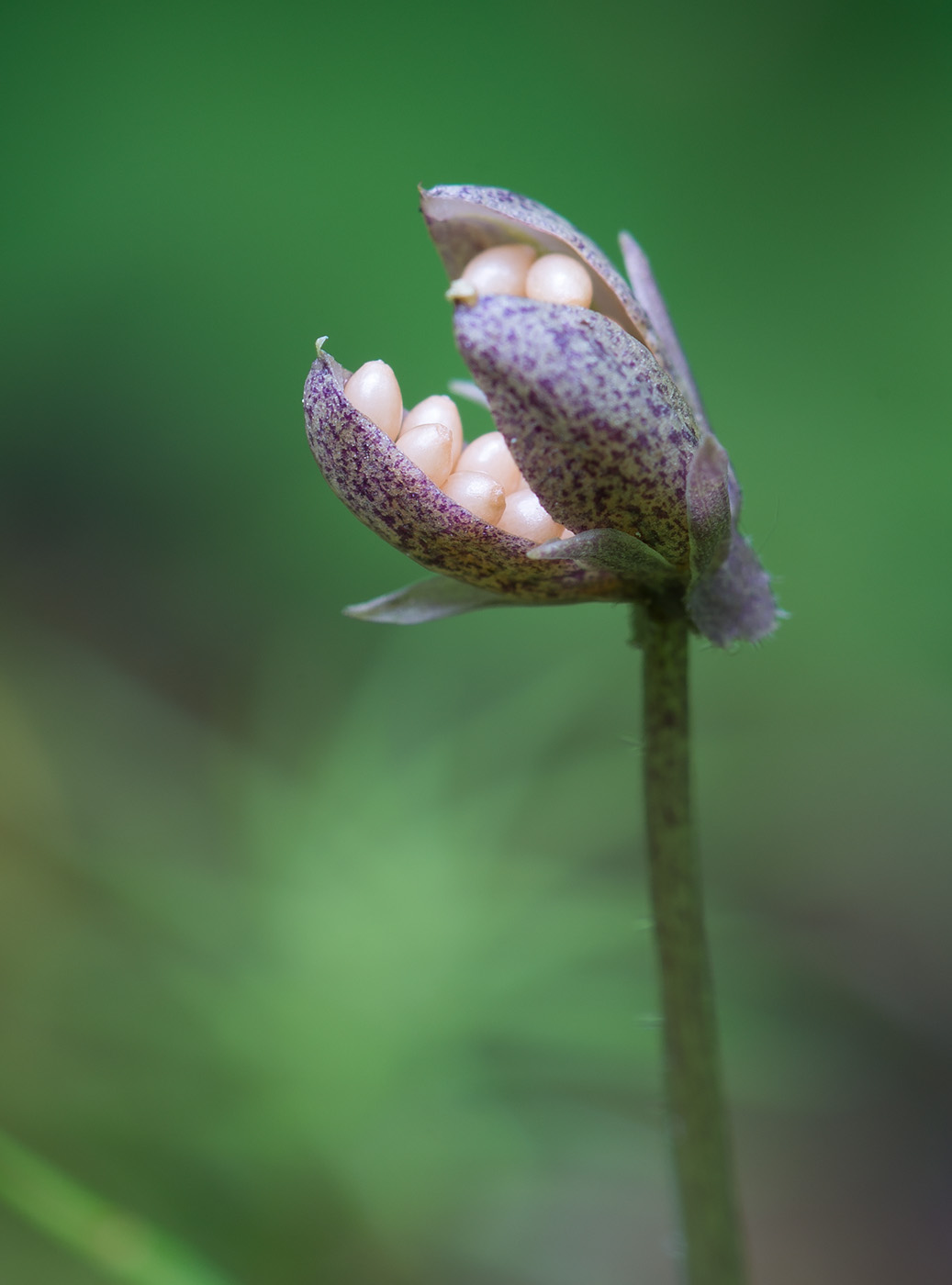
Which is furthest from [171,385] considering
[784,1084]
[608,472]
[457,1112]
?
[608,472]

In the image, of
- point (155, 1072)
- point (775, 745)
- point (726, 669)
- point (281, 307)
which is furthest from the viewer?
point (281, 307)

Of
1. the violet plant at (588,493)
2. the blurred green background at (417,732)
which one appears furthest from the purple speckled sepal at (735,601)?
the blurred green background at (417,732)

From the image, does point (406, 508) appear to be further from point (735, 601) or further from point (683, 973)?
point (683, 973)

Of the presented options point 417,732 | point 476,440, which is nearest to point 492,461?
point 476,440

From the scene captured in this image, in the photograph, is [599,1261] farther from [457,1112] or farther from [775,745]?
[775,745]

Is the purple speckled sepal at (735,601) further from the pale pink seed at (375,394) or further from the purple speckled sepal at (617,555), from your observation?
the pale pink seed at (375,394)

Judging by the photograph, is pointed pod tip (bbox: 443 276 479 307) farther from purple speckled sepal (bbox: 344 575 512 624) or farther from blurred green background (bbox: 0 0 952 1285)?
blurred green background (bbox: 0 0 952 1285)
